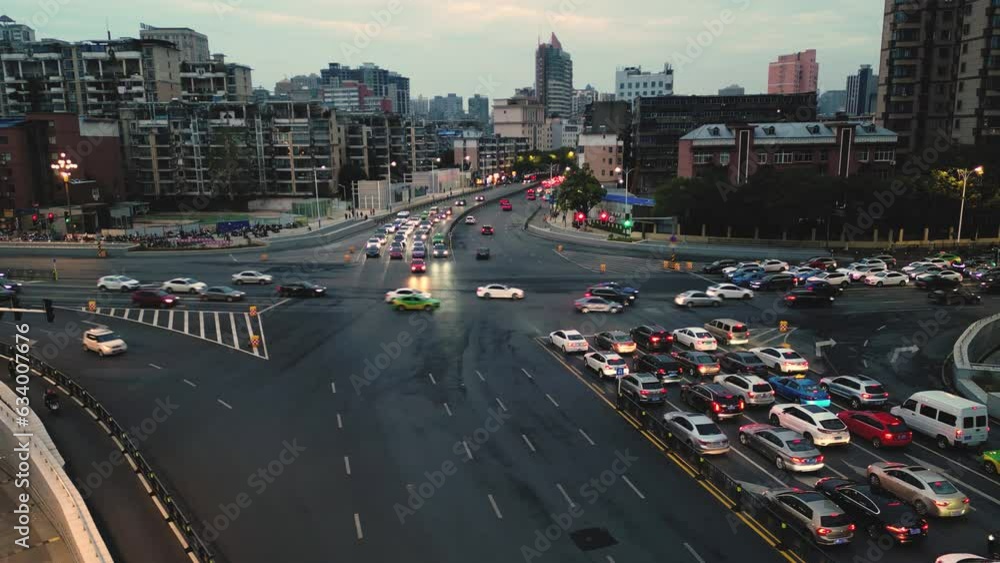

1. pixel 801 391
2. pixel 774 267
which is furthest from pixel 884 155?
pixel 801 391

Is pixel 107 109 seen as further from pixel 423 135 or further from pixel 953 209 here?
pixel 953 209

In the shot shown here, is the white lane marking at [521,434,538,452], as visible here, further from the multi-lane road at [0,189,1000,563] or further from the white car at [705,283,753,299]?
the white car at [705,283,753,299]

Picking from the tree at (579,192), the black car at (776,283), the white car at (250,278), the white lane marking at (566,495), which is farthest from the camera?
the tree at (579,192)

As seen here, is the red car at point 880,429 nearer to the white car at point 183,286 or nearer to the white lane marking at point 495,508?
the white lane marking at point 495,508

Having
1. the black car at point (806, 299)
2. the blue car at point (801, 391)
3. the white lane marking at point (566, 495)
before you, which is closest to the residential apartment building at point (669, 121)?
the black car at point (806, 299)

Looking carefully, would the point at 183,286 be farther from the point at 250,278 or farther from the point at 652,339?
the point at 652,339

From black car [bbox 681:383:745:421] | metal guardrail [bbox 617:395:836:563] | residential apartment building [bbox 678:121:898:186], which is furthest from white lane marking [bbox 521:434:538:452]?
residential apartment building [bbox 678:121:898:186]
